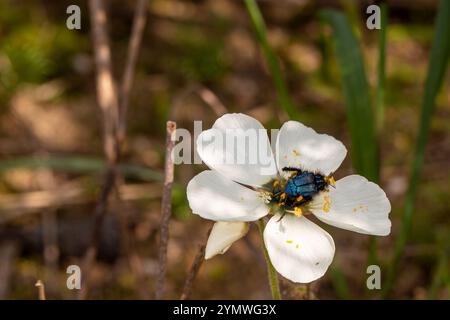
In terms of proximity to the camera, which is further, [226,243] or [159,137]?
[159,137]

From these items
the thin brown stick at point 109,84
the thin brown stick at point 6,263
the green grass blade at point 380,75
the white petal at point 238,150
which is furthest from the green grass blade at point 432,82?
the thin brown stick at point 6,263

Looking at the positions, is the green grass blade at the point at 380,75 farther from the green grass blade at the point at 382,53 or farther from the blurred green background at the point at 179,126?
the blurred green background at the point at 179,126

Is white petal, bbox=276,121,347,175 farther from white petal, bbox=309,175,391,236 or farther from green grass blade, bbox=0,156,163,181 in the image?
green grass blade, bbox=0,156,163,181

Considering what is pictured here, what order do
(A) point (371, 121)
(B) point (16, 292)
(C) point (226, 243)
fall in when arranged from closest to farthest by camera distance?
(C) point (226, 243) → (A) point (371, 121) → (B) point (16, 292)

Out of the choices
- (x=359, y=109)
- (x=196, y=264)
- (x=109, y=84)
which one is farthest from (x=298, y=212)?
(x=109, y=84)

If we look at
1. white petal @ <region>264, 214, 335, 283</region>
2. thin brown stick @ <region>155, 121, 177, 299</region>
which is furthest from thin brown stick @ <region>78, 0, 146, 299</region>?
white petal @ <region>264, 214, 335, 283</region>

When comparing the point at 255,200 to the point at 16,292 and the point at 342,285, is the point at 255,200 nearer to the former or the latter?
the point at 342,285

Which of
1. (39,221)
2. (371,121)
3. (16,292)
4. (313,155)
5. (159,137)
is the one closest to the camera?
(313,155)
